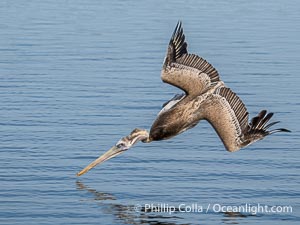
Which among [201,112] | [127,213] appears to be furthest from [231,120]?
[127,213]

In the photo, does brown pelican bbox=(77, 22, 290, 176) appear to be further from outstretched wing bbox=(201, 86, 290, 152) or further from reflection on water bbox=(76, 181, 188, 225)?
reflection on water bbox=(76, 181, 188, 225)

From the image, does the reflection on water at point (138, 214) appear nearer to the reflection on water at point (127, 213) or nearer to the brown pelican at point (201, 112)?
the reflection on water at point (127, 213)

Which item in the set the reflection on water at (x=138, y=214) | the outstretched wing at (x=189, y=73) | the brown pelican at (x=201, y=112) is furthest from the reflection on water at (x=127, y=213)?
the outstretched wing at (x=189, y=73)

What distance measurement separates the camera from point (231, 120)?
17.4 meters

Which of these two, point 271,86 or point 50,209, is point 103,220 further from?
point 271,86

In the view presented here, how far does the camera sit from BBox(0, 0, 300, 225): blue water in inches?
685

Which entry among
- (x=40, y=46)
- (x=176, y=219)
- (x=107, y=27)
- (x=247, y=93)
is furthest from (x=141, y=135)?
(x=107, y=27)

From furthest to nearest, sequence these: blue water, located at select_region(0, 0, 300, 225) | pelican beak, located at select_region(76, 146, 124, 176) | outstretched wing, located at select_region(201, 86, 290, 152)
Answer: pelican beak, located at select_region(76, 146, 124, 176) → blue water, located at select_region(0, 0, 300, 225) → outstretched wing, located at select_region(201, 86, 290, 152)

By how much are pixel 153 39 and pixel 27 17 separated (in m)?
9.94

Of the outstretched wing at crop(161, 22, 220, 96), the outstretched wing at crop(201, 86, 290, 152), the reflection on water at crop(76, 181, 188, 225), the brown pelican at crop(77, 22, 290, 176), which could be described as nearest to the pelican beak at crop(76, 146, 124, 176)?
the brown pelican at crop(77, 22, 290, 176)

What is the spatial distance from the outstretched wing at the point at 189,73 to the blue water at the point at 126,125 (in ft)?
5.67

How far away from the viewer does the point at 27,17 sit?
4581 cm

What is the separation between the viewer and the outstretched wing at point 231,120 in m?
17.2

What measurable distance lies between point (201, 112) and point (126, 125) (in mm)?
5783
